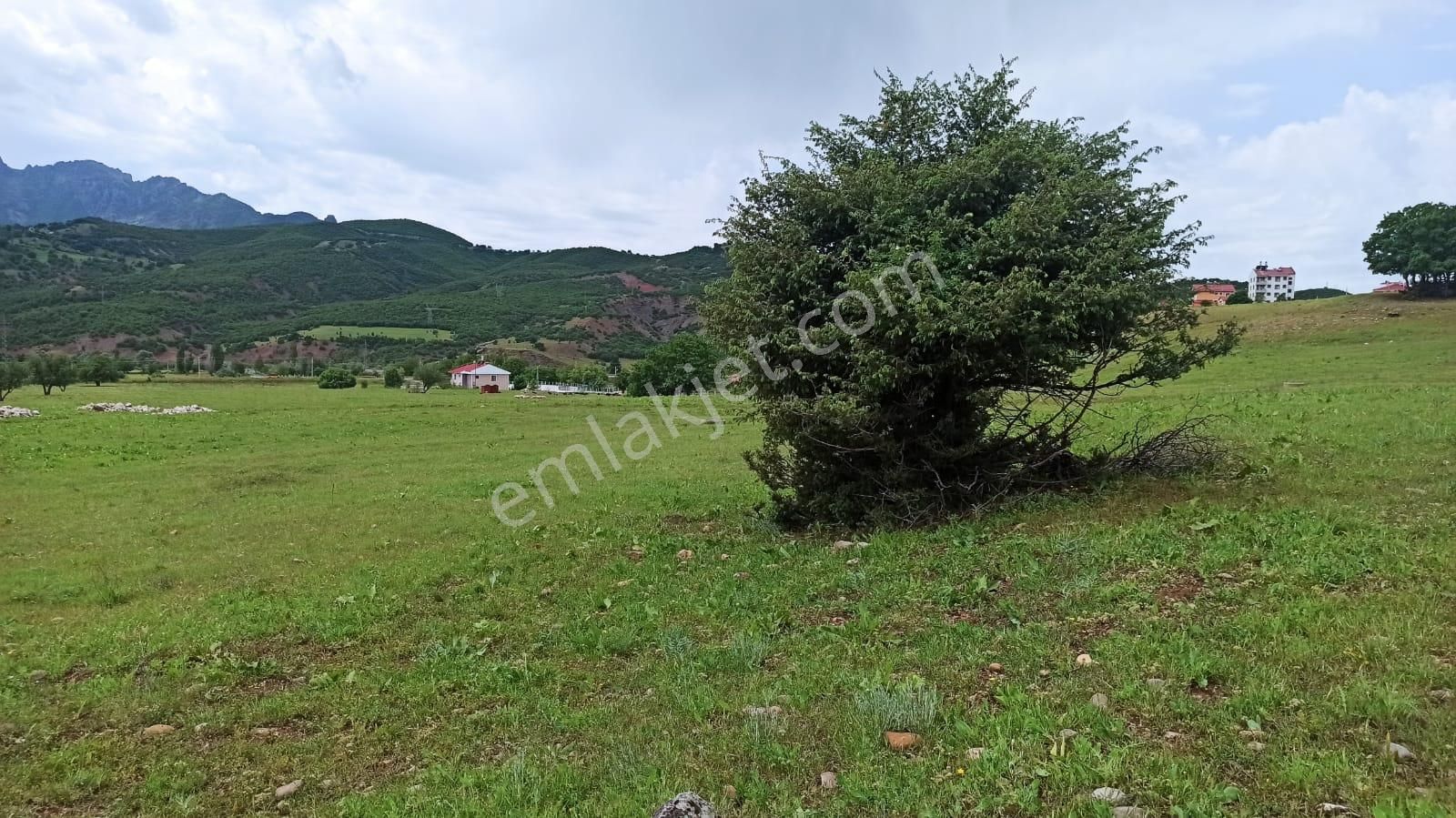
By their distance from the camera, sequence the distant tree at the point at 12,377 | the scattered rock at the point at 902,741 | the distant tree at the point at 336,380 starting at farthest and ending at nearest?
1. the distant tree at the point at 336,380
2. the distant tree at the point at 12,377
3. the scattered rock at the point at 902,741

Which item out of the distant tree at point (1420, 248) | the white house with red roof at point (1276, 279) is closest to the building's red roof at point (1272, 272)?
the white house with red roof at point (1276, 279)

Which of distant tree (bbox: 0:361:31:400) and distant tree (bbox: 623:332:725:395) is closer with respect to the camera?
distant tree (bbox: 0:361:31:400)

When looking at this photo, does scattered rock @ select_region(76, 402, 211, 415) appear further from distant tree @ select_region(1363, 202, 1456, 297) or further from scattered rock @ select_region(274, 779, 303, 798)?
distant tree @ select_region(1363, 202, 1456, 297)

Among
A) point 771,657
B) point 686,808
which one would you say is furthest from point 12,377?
point 686,808

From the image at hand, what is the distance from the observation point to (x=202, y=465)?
24.8 metres

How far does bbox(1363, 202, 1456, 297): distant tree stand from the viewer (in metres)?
61.2

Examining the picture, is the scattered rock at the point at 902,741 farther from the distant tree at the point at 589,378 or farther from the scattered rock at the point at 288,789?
the distant tree at the point at 589,378

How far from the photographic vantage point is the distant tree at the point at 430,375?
10209 centimetres

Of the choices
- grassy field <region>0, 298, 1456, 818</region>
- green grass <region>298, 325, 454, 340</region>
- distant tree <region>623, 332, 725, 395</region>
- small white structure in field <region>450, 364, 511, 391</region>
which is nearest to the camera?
grassy field <region>0, 298, 1456, 818</region>

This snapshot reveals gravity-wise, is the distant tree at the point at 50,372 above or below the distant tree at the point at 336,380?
above

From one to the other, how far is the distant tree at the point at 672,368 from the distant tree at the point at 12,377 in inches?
1993

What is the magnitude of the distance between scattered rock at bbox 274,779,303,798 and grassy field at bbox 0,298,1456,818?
46 millimetres

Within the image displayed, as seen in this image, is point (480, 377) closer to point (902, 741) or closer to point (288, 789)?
point (288, 789)

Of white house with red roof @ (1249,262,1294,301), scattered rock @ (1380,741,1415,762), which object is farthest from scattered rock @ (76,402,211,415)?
white house with red roof @ (1249,262,1294,301)
